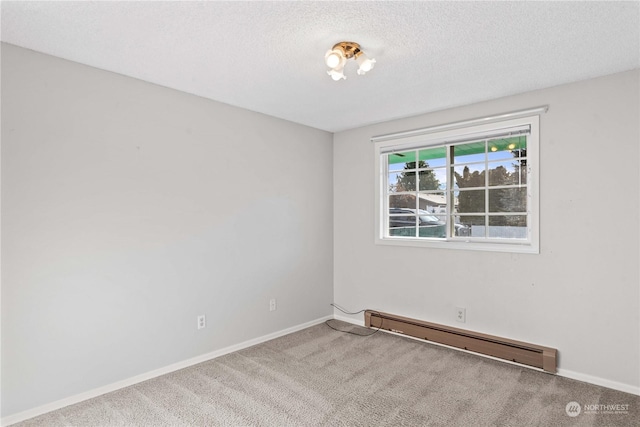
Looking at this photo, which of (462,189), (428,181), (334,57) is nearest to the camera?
(334,57)

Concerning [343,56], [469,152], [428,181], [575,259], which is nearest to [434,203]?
[428,181]

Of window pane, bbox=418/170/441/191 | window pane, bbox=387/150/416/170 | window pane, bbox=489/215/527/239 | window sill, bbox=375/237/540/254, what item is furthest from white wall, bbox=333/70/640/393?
window pane, bbox=418/170/441/191

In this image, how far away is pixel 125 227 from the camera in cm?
275

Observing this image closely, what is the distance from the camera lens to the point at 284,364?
311 cm

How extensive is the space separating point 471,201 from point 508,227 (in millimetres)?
423

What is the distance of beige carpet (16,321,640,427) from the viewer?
2.28 m

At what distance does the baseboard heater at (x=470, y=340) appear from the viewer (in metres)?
A: 2.94

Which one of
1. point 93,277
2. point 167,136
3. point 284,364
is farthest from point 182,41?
point 284,364

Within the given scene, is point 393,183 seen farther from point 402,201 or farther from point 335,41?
point 335,41

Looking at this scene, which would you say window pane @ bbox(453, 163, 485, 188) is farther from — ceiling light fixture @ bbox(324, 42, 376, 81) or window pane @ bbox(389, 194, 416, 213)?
ceiling light fixture @ bbox(324, 42, 376, 81)

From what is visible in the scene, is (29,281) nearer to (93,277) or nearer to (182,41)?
(93,277)

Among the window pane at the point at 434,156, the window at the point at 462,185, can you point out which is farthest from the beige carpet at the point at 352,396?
the window pane at the point at 434,156

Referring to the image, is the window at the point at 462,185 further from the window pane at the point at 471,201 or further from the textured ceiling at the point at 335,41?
the textured ceiling at the point at 335,41

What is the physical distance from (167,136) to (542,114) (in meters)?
3.18
